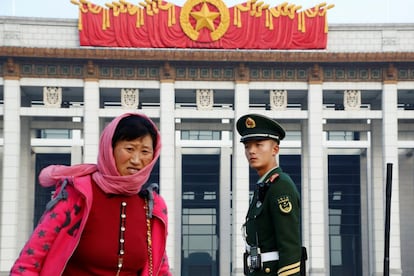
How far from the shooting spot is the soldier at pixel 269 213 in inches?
194

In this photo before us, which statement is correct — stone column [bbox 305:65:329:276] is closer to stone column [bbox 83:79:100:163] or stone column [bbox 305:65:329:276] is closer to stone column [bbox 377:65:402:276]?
stone column [bbox 377:65:402:276]

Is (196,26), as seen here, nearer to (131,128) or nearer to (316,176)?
(316,176)

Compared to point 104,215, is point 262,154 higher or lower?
higher

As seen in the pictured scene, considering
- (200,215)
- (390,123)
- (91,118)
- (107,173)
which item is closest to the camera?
(107,173)

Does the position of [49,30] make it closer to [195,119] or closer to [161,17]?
[161,17]

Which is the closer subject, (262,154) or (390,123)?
(262,154)

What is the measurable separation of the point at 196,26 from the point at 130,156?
23907mm

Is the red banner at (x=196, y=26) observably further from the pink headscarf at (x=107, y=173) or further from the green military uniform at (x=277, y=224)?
the pink headscarf at (x=107, y=173)

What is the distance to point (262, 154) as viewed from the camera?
17.5ft

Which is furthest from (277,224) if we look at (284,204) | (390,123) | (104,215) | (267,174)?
(390,123)

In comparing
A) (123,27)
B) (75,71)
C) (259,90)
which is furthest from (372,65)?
(75,71)

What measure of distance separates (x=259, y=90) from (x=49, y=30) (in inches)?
342

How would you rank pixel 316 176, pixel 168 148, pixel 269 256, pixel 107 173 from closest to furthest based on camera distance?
pixel 107 173
pixel 269 256
pixel 168 148
pixel 316 176

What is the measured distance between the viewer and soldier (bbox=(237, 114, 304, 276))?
16.2ft
